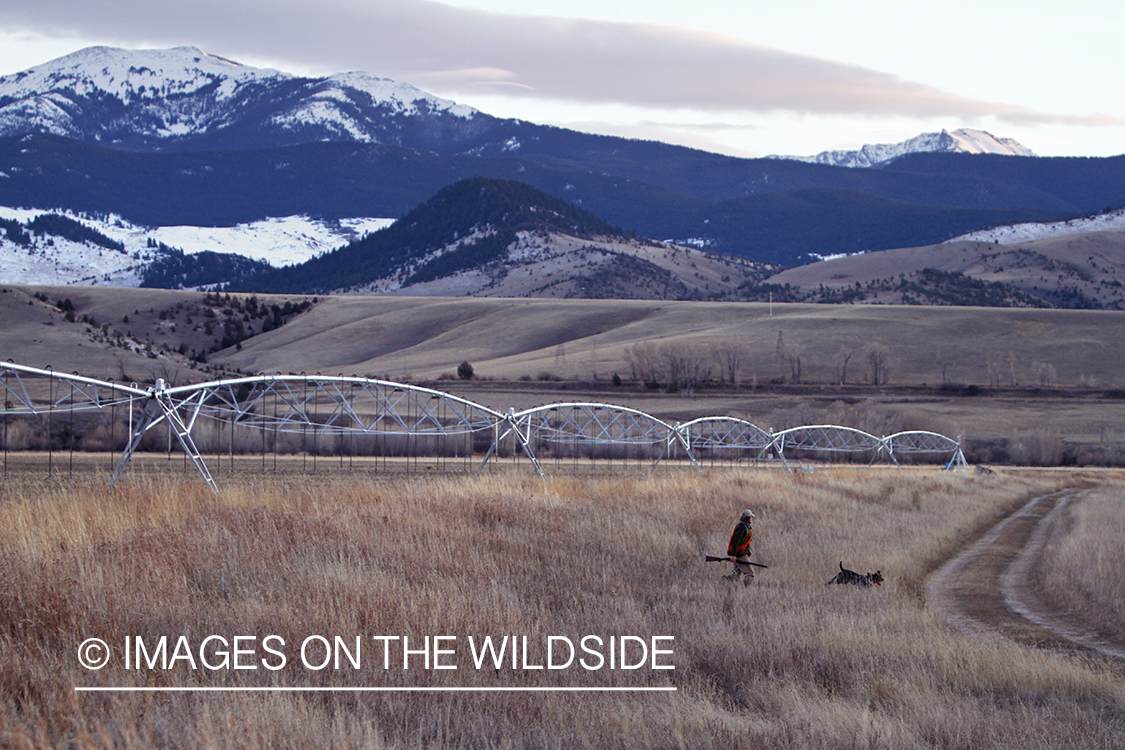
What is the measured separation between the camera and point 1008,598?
20.5m

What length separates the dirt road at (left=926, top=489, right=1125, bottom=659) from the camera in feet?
53.9

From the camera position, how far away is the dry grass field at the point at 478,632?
9.74 m

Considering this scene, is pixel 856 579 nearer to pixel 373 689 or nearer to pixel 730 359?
pixel 373 689

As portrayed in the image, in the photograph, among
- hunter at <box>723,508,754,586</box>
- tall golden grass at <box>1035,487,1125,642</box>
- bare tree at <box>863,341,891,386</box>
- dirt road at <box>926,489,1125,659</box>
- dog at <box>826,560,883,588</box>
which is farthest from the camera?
bare tree at <box>863,341,891,386</box>

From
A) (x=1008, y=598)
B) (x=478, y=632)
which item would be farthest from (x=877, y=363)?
(x=478, y=632)

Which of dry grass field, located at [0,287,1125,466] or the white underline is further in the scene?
dry grass field, located at [0,287,1125,466]

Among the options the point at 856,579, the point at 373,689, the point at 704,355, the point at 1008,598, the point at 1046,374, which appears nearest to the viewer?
the point at 373,689

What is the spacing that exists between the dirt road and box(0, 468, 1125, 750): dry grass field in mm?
862

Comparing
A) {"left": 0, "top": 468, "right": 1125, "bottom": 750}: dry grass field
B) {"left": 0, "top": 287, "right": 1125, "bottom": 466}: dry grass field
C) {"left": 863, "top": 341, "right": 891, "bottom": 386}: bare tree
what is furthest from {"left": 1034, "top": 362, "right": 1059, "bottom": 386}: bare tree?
{"left": 0, "top": 468, "right": 1125, "bottom": 750}: dry grass field

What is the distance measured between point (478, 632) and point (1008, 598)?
12787 millimetres

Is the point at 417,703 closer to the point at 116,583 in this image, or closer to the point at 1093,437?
the point at 116,583

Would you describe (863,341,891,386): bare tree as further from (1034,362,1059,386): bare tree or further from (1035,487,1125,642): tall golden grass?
(1035,487,1125,642): tall golden grass

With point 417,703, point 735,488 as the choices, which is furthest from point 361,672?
point 735,488

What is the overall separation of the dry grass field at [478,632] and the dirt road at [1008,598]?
0.86 m
